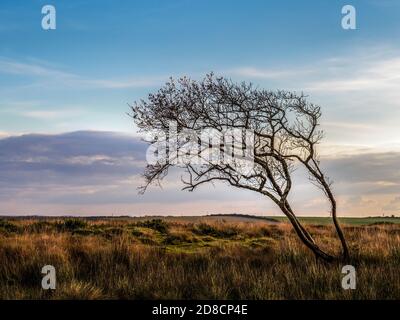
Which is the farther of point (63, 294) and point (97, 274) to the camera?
point (97, 274)

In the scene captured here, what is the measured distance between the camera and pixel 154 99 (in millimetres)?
16031

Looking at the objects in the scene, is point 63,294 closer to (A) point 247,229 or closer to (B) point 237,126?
(B) point 237,126

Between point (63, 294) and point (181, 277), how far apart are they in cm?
330

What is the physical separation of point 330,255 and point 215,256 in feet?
11.8

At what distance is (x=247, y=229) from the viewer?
28.8 metres

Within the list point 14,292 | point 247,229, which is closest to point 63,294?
point 14,292
